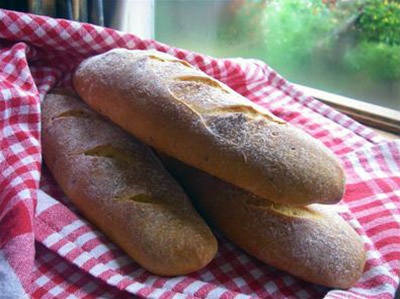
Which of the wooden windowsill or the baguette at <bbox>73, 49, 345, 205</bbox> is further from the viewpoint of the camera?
the wooden windowsill

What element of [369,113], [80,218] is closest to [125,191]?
[80,218]

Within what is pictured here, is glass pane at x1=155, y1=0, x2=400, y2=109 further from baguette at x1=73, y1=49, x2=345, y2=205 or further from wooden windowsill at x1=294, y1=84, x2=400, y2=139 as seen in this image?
baguette at x1=73, y1=49, x2=345, y2=205

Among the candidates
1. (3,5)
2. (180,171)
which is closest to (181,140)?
(180,171)

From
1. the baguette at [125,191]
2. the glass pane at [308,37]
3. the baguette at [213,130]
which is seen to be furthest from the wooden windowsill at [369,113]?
the baguette at [125,191]

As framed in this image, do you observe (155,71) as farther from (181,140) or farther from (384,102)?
(384,102)

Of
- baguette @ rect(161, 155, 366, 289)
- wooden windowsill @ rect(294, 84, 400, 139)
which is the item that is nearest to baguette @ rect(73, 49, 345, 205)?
baguette @ rect(161, 155, 366, 289)

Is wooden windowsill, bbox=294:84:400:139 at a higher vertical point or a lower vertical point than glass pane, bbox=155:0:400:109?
lower
